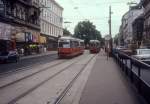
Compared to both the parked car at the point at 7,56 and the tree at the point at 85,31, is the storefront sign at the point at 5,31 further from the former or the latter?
the tree at the point at 85,31

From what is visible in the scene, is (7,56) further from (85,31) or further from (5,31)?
(85,31)

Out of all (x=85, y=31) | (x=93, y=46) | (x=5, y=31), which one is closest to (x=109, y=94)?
(x=5, y=31)

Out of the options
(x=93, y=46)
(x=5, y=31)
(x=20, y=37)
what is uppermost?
(x=5, y=31)

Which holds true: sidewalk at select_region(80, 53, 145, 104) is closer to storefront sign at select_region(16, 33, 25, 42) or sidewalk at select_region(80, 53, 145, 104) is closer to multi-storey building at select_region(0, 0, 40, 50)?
multi-storey building at select_region(0, 0, 40, 50)

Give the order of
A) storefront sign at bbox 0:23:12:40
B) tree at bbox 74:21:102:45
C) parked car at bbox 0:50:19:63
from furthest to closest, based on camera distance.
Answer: tree at bbox 74:21:102:45 → storefront sign at bbox 0:23:12:40 → parked car at bbox 0:50:19:63

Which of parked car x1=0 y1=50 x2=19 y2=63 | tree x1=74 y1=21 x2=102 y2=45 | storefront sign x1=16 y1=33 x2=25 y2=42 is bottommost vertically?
parked car x1=0 y1=50 x2=19 y2=63

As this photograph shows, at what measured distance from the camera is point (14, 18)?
51.3 meters

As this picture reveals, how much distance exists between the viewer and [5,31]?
4722cm

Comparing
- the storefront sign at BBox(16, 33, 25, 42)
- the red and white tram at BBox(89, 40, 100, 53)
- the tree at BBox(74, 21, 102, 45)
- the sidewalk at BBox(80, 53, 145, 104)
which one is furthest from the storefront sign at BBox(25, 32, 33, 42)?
the tree at BBox(74, 21, 102, 45)

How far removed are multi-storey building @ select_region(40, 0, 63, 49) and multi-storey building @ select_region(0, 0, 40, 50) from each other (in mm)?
5800

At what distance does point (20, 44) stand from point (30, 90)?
143ft

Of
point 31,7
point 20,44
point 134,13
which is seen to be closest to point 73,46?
point 20,44

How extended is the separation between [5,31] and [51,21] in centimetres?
3342

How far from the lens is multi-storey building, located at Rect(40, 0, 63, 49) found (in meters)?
71.9
